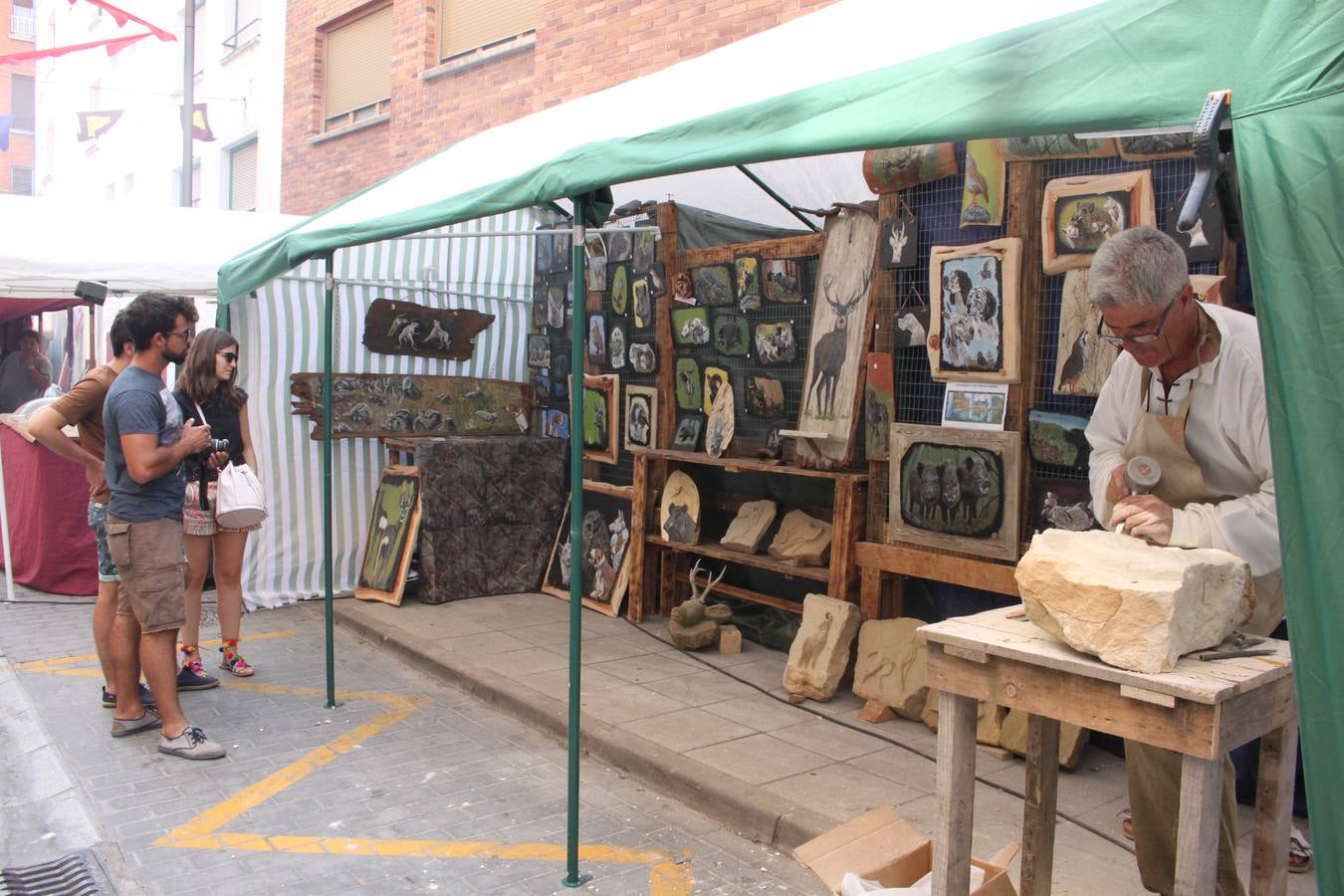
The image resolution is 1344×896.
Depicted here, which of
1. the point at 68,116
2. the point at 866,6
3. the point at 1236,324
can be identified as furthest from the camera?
the point at 68,116

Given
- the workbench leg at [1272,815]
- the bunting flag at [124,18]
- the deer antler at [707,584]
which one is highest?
the bunting flag at [124,18]

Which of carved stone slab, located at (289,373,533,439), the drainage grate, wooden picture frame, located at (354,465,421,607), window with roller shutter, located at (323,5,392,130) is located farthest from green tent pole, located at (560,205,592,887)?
window with roller shutter, located at (323,5,392,130)

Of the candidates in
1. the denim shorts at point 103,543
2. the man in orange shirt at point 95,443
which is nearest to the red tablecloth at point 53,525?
the man in orange shirt at point 95,443

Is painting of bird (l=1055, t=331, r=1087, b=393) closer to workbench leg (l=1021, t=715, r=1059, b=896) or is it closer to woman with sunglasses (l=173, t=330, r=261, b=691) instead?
workbench leg (l=1021, t=715, r=1059, b=896)

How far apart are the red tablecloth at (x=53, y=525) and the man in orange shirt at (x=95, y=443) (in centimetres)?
293

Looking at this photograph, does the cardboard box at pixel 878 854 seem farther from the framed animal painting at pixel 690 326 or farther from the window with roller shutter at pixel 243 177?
the window with roller shutter at pixel 243 177

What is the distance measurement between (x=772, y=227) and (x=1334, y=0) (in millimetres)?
5698

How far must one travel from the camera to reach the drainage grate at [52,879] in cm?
346

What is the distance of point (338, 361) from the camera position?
7.71 m

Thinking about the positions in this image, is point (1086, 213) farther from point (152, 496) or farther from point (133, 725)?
point (133, 725)

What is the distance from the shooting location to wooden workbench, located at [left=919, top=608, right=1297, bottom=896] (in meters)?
2.03

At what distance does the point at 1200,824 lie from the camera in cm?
205

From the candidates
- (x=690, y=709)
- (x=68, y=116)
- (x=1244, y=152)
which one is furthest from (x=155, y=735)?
(x=68, y=116)

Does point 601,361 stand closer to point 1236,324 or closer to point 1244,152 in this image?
Answer: point 1236,324
